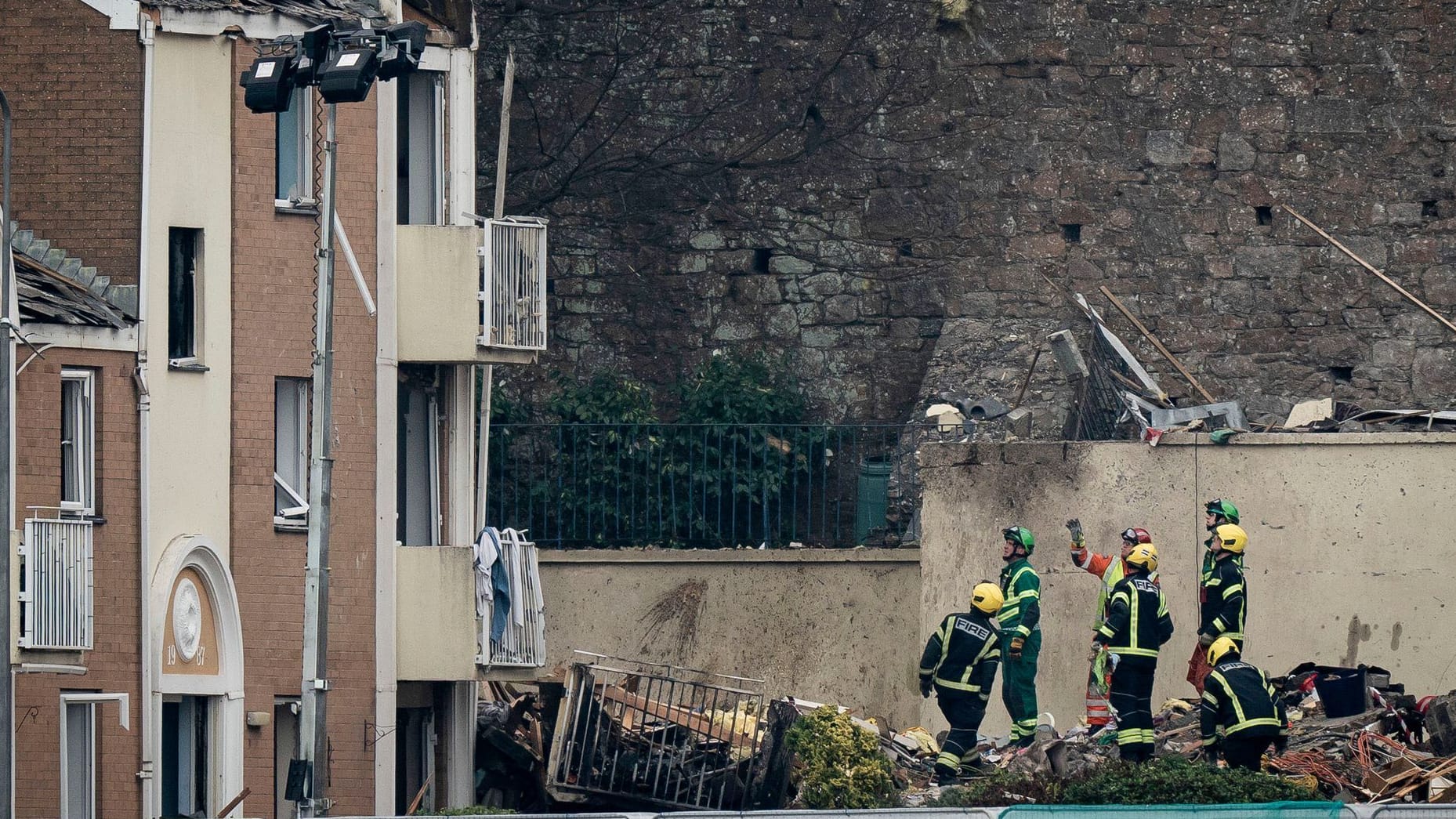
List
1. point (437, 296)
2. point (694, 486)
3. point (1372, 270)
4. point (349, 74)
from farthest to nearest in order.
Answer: point (1372, 270)
point (694, 486)
point (437, 296)
point (349, 74)

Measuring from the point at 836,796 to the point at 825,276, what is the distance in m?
9.74

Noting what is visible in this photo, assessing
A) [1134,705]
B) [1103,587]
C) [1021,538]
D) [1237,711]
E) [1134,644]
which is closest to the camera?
[1237,711]

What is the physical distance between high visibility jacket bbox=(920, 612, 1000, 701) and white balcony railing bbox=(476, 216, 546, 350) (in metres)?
4.21

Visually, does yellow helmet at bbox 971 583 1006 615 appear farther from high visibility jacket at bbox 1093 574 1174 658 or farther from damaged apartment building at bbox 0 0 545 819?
damaged apartment building at bbox 0 0 545 819

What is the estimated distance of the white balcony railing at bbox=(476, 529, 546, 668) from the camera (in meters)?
22.6

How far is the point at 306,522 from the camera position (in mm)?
21656

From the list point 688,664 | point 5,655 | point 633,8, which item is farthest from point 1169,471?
point 5,655

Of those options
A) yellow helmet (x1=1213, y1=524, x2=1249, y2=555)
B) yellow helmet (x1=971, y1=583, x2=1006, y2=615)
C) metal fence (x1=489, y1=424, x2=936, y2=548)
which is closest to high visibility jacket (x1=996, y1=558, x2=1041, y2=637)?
yellow helmet (x1=971, y1=583, x2=1006, y2=615)

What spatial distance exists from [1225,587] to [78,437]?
8.28 meters

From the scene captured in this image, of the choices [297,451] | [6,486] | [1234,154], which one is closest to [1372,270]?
[1234,154]

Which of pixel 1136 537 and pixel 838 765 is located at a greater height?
pixel 1136 537

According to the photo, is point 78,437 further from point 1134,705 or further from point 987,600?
point 1134,705

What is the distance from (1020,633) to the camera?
22359 millimetres

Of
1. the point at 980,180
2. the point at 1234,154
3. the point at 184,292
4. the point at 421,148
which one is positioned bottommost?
the point at 184,292
